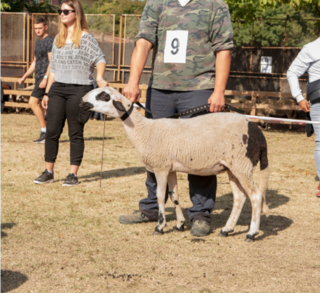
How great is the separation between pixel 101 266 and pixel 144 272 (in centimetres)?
36

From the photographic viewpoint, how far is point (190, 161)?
3977 mm

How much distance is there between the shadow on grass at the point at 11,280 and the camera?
3.07m

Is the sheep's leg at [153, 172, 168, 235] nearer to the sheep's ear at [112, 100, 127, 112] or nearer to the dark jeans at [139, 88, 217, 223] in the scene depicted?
the dark jeans at [139, 88, 217, 223]

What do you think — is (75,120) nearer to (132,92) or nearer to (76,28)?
(76,28)

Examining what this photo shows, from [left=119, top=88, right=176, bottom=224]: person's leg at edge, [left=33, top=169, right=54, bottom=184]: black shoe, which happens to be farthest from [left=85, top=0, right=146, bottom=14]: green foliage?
[left=119, top=88, right=176, bottom=224]: person's leg at edge

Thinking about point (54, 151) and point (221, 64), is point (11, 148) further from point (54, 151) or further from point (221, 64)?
point (221, 64)

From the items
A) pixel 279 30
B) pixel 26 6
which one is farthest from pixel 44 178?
pixel 279 30

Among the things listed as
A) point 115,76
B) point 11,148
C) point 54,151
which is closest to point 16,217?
point 54,151

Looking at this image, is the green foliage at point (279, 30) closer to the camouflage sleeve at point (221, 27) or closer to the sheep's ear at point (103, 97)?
the camouflage sleeve at point (221, 27)

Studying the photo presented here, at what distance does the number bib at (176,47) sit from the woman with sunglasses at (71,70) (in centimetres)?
163

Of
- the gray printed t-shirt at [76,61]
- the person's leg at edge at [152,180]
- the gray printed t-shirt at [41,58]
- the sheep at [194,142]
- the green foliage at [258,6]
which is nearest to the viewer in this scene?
the sheep at [194,142]

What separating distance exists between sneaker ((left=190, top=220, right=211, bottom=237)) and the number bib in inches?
63.2

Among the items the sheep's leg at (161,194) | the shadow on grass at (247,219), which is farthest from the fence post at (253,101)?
the sheep's leg at (161,194)

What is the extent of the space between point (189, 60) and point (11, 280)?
251cm
